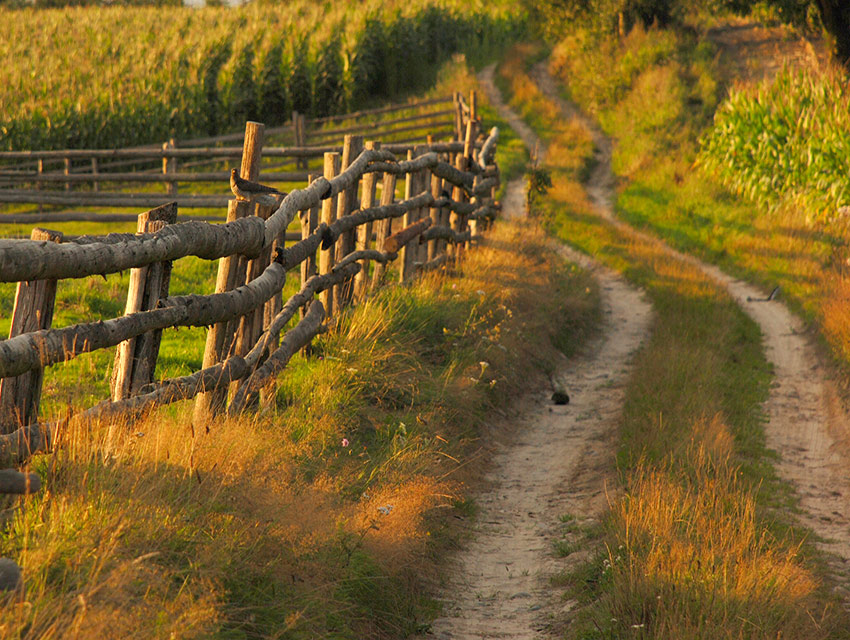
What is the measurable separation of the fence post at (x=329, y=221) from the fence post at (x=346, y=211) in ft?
0.27

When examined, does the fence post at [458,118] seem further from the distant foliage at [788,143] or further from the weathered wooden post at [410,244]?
the weathered wooden post at [410,244]

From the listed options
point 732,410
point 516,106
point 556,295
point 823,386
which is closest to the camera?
point 732,410

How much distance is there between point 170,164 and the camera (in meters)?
16.8

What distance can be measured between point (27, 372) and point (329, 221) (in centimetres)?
433

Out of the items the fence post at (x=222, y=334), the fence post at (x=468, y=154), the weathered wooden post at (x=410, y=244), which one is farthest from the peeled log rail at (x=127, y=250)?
the fence post at (x=468, y=154)

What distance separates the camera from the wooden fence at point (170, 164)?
48.9 ft

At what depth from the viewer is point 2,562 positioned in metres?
2.76

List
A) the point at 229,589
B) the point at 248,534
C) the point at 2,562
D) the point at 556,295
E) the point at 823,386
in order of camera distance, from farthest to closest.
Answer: the point at 556,295 → the point at 823,386 → the point at 248,534 → the point at 229,589 → the point at 2,562

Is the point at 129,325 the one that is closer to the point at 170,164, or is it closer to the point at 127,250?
the point at 127,250

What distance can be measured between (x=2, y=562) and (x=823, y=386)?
947 cm

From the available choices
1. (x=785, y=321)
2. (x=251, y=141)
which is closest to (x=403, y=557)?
(x=251, y=141)

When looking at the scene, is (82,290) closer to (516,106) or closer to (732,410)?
(732,410)

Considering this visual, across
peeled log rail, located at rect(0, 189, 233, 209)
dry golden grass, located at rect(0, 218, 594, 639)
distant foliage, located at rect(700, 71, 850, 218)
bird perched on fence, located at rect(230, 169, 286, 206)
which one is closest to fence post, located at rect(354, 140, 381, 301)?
dry golden grass, located at rect(0, 218, 594, 639)

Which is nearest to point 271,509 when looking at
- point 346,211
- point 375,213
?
point 346,211
